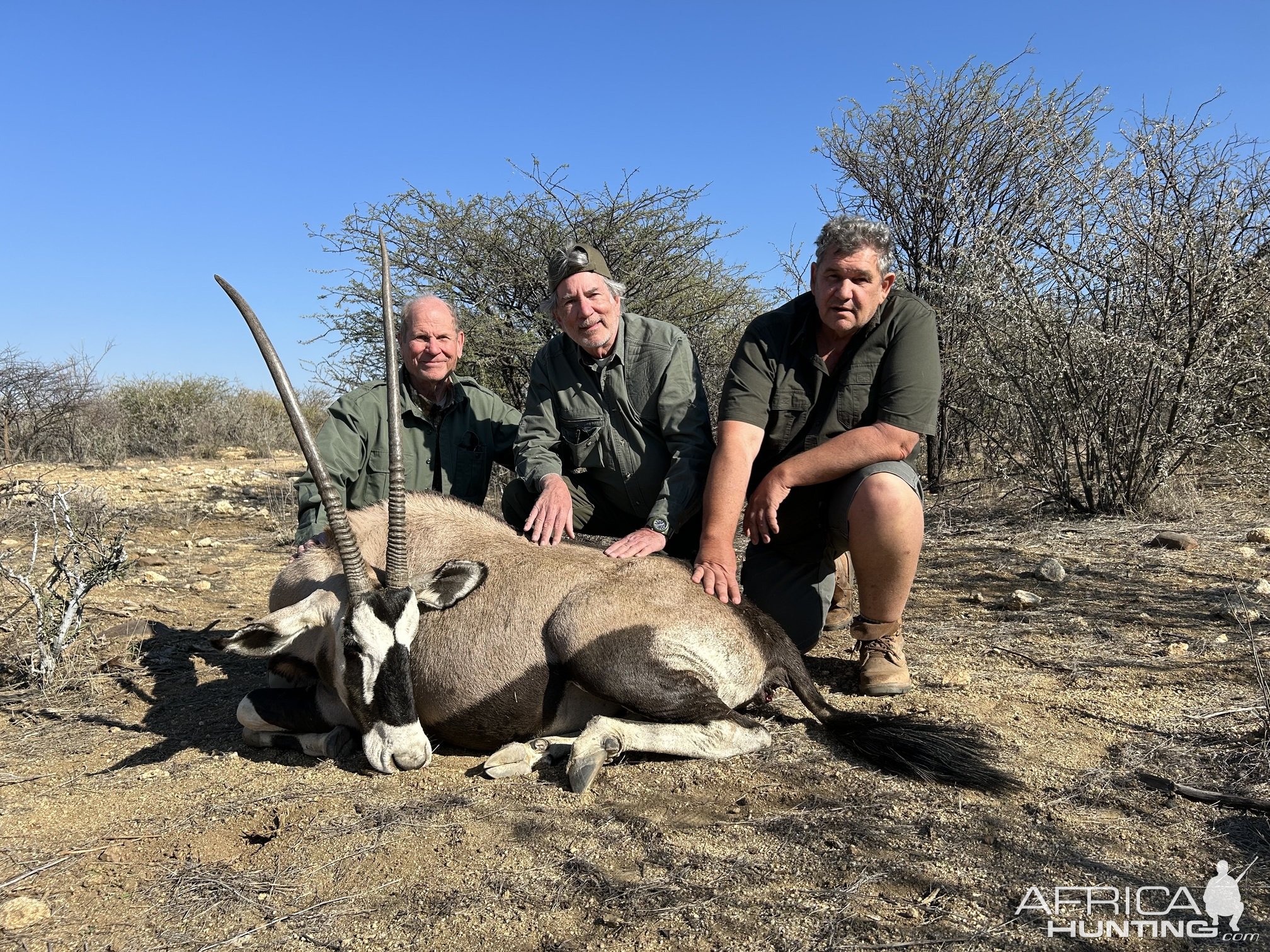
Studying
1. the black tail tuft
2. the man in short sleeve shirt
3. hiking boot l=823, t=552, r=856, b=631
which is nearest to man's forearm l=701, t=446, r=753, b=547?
the man in short sleeve shirt

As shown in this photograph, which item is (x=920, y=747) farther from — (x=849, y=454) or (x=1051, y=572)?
(x=1051, y=572)

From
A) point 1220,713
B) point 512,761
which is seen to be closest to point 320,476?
point 512,761

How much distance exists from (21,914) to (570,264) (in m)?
3.71

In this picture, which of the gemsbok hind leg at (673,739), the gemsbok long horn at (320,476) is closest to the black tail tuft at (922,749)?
the gemsbok hind leg at (673,739)

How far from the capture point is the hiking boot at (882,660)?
433 centimetres

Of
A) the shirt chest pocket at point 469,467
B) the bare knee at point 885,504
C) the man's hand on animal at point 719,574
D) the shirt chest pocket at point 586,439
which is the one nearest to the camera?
the man's hand on animal at point 719,574

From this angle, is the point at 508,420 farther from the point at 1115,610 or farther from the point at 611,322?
the point at 1115,610

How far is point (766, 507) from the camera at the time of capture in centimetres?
451

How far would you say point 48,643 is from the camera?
4656mm

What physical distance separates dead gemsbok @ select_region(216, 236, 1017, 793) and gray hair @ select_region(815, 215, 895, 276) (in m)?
1.78

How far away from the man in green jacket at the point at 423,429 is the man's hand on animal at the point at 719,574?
2.00m

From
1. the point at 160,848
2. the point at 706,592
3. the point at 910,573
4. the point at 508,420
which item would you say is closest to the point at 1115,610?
the point at 910,573

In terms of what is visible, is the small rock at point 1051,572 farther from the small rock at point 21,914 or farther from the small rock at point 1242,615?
the small rock at point 21,914

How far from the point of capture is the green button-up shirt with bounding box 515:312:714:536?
4.97m
